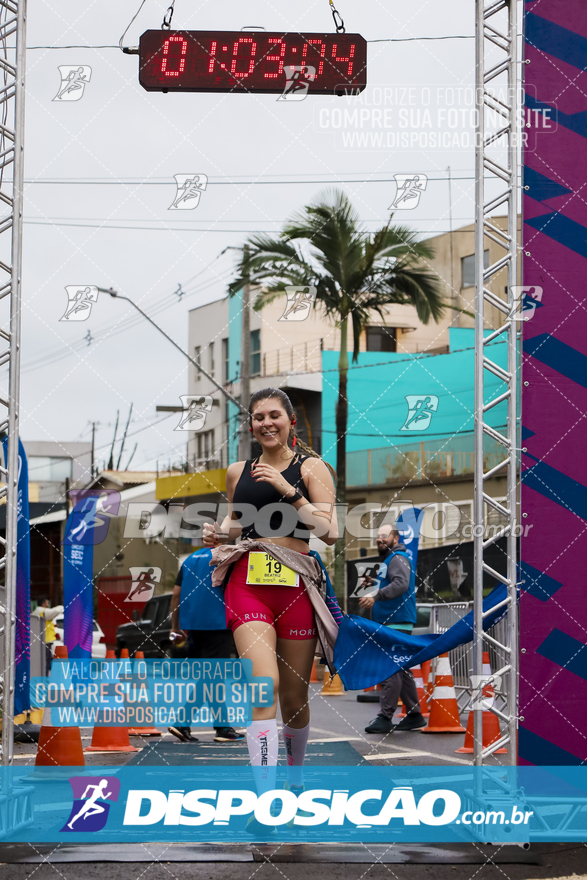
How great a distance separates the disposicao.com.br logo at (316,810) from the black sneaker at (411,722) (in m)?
4.43

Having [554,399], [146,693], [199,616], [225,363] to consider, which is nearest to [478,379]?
[554,399]

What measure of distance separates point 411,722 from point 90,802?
4915 mm

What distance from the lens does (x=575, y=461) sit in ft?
15.2

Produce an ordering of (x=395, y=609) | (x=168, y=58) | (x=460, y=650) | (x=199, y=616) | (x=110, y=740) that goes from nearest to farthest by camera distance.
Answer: (x=168, y=58), (x=110, y=740), (x=199, y=616), (x=395, y=609), (x=460, y=650)

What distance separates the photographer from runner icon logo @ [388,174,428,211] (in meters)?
6.91

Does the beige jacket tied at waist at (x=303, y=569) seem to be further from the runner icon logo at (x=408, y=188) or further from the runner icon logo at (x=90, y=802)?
the runner icon logo at (x=408, y=188)

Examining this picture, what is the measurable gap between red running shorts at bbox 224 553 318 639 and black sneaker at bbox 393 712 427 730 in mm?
4737

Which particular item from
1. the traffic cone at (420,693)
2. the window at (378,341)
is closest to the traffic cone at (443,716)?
the traffic cone at (420,693)

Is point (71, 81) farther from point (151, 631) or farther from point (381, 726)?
point (151, 631)

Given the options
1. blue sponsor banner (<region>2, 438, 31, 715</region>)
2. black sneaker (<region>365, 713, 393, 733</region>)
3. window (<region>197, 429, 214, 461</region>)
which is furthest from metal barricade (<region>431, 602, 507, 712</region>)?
window (<region>197, 429, 214, 461</region>)

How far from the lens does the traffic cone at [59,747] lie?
5598 mm

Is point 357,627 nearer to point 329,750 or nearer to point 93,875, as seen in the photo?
point 93,875

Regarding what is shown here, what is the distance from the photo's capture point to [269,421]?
465 centimetres

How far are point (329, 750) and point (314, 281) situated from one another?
551 inches
